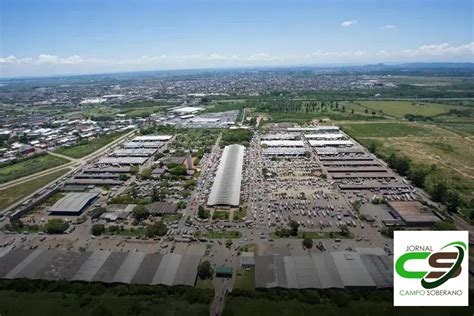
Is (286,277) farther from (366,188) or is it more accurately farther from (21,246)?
(21,246)

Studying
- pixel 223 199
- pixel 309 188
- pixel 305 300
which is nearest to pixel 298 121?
pixel 309 188

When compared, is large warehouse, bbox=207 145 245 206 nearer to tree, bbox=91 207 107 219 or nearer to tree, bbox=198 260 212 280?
tree, bbox=91 207 107 219

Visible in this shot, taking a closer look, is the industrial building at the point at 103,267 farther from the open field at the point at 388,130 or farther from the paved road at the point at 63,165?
the open field at the point at 388,130

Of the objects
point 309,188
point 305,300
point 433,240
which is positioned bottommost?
point 305,300

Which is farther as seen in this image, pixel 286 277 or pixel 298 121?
pixel 298 121

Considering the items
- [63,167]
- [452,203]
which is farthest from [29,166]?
[452,203]

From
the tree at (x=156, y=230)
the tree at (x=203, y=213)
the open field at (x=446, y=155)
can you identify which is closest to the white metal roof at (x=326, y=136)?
the open field at (x=446, y=155)
